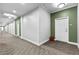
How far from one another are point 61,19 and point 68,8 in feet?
2.95

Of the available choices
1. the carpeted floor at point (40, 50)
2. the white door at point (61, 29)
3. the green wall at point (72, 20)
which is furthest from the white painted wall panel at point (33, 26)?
the green wall at point (72, 20)

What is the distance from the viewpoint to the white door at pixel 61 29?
5055mm

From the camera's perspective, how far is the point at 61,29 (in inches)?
214

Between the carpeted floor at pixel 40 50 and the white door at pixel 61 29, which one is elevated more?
the white door at pixel 61 29

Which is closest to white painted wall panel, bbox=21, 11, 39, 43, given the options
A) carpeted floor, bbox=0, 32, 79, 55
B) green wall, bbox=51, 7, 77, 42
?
carpeted floor, bbox=0, 32, 79, 55

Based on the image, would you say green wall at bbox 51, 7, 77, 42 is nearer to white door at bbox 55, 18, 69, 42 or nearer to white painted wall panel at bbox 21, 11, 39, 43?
white door at bbox 55, 18, 69, 42

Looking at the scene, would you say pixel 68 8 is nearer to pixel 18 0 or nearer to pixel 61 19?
pixel 61 19

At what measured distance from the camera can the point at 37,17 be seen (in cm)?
452

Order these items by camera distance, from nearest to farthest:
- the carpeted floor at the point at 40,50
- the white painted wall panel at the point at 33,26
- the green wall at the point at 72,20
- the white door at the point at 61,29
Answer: the carpeted floor at the point at 40,50 < the green wall at the point at 72,20 < the white painted wall panel at the point at 33,26 < the white door at the point at 61,29

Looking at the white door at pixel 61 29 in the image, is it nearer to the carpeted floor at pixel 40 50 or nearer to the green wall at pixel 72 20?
the green wall at pixel 72 20

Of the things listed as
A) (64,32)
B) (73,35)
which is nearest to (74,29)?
(73,35)

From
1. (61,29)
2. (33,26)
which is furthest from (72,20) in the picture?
(33,26)

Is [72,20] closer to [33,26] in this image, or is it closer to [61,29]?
[61,29]

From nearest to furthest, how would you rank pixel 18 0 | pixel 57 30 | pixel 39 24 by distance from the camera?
pixel 18 0 < pixel 39 24 < pixel 57 30
